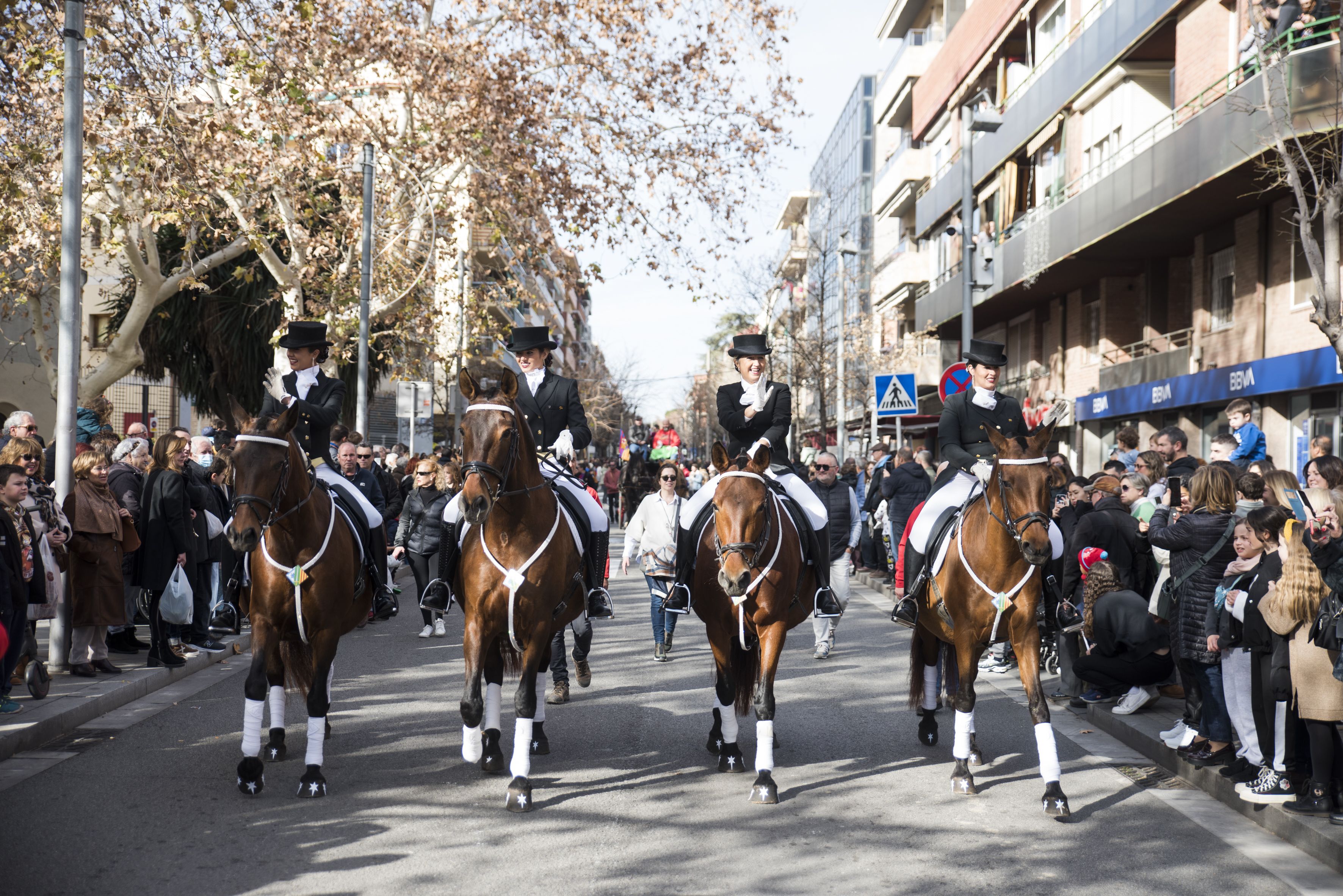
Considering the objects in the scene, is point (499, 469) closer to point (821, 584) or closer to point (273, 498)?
point (273, 498)

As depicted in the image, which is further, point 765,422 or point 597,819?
point 765,422

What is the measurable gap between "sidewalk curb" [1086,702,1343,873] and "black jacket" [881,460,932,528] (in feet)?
24.8

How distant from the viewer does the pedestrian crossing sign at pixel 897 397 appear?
21.9 metres

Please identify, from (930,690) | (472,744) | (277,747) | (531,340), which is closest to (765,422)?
(531,340)

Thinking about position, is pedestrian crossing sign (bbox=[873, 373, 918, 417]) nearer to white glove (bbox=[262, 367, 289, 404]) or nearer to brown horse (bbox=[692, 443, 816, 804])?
brown horse (bbox=[692, 443, 816, 804])

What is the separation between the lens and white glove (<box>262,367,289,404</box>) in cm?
780

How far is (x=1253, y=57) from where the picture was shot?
18.2m

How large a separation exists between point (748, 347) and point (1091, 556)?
11.9 feet

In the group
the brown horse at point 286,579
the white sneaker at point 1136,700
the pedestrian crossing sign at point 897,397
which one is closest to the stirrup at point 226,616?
the brown horse at point 286,579

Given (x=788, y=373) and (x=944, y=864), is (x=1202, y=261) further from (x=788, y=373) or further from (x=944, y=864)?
(x=788, y=373)

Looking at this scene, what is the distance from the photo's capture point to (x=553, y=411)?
8.38m

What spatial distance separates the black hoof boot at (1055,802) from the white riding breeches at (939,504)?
1741mm

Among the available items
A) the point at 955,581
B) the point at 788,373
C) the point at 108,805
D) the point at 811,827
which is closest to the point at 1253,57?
the point at 955,581

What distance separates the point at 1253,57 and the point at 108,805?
17.8 m
